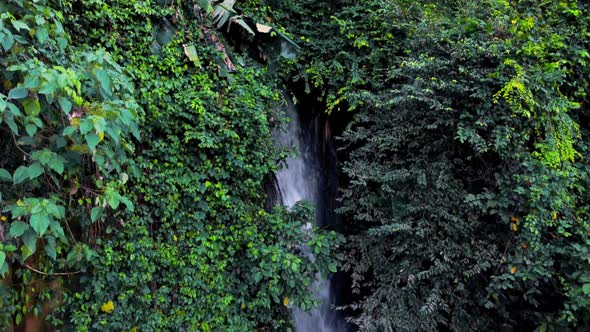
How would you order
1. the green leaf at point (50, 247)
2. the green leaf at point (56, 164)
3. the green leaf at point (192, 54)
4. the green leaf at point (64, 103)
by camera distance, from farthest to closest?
1. the green leaf at point (192, 54)
2. the green leaf at point (50, 247)
3. the green leaf at point (56, 164)
4. the green leaf at point (64, 103)

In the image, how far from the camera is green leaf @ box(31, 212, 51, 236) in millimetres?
2796

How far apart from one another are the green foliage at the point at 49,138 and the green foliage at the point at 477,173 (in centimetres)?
285

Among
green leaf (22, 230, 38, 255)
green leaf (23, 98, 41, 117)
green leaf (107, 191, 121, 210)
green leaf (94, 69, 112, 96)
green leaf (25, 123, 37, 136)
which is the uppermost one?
green leaf (94, 69, 112, 96)

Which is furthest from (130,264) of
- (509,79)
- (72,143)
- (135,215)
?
(509,79)

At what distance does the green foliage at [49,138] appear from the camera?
9.23ft

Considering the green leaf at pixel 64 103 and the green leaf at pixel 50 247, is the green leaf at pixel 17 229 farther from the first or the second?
the green leaf at pixel 64 103

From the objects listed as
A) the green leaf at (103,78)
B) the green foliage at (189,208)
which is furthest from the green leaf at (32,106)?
the green foliage at (189,208)

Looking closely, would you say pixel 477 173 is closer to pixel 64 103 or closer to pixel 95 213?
pixel 95 213

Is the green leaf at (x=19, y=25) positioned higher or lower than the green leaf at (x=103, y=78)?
higher

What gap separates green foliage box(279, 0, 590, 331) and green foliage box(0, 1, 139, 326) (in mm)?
2855

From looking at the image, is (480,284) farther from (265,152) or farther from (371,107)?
(265,152)

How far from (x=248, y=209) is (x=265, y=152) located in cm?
65

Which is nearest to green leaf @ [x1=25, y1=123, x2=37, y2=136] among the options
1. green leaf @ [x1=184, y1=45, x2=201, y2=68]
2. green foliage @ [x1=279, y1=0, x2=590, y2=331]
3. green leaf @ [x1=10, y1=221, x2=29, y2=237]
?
green leaf @ [x1=10, y1=221, x2=29, y2=237]

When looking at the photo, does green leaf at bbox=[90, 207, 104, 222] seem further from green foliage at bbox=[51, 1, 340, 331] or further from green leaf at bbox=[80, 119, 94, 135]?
green leaf at bbox=[80, 119, 94, 135]
